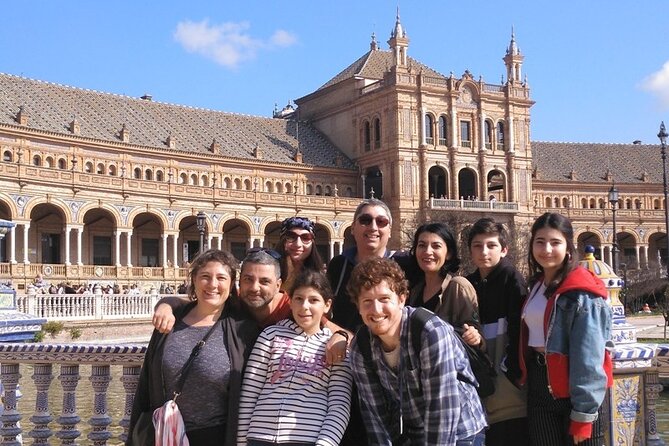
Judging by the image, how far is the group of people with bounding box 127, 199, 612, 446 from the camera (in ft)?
13.0

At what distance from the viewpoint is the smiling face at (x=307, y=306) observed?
4273 mm

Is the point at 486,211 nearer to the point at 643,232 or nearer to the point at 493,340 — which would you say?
the point at 643,232

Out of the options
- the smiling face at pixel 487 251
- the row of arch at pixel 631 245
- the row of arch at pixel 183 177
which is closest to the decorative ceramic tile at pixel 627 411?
the smiling face at pixel 487 251

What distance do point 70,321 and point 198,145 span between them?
2860 centimetres

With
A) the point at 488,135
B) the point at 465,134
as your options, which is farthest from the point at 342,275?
the point at 488,135

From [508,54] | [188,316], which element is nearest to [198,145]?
[508,54]

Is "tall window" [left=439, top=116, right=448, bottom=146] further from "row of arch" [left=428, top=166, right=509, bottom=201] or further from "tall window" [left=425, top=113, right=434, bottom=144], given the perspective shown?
"row of arch" [left=428, top=166, right=509, bottom=201]

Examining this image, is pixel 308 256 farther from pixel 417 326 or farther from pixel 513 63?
pixel 513 63

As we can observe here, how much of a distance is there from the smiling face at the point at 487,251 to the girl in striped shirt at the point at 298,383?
3.21 feet

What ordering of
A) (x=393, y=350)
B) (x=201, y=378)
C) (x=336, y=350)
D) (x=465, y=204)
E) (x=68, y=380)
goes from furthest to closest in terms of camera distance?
(x=465, y=204), (x=68, y=380), (x=201, y=378), (x=336, y=350), (x=393, y=350)

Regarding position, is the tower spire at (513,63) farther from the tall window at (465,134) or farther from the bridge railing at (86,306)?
the bridge railing at (86,306)

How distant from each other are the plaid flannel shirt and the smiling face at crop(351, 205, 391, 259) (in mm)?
1059

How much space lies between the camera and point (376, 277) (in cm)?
397

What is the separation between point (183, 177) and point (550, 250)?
4682 cm
